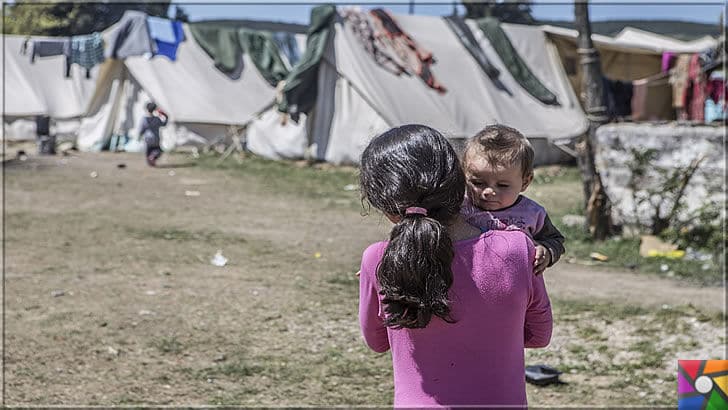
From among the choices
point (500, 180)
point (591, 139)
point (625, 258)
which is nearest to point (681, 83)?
point (591, 139)

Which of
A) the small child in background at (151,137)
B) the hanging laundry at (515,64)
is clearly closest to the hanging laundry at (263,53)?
the small child in background at (151,137)

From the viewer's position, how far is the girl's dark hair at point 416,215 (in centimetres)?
195

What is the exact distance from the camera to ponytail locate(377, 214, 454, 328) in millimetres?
1945

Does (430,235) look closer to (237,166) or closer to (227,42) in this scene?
(237,166)

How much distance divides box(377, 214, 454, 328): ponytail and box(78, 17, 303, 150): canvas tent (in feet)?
52.8

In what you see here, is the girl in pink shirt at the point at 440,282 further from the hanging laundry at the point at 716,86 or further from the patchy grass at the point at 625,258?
Answer: the hanging laundry at the point at 716,86

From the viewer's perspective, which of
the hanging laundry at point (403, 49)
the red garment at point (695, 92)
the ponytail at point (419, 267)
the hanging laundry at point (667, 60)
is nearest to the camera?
the ponytail at point (419, 267)

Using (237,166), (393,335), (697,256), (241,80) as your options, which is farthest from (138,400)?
(241,80)

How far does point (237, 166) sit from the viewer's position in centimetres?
1568

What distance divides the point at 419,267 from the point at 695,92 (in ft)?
42.7

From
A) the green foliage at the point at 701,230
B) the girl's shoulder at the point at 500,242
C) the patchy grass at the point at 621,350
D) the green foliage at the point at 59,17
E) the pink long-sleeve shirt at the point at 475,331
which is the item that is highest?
the girl's shoulder at the point at 500,242

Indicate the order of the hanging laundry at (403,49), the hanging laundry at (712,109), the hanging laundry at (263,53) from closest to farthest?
the hanging laundry at (712,109), the hanging laundry at (403,49), the hanging laundry at (263,53)

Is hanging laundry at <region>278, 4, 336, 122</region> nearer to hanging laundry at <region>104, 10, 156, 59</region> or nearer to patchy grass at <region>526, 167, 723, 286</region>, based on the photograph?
hanging laundry at <region>104, 10, 156, 59</region>

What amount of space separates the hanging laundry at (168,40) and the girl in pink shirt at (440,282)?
17532mm
